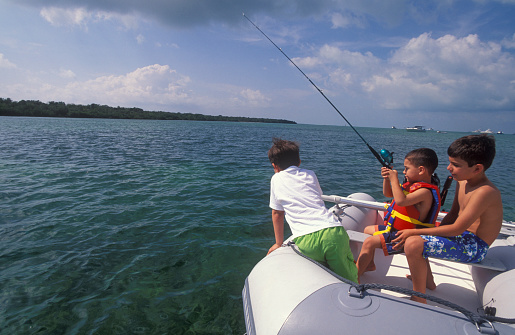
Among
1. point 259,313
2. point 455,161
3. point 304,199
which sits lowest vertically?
point 259,313

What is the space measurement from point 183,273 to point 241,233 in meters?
1.63

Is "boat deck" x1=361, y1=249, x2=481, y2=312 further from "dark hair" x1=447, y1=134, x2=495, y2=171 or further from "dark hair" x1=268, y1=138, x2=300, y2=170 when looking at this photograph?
"dark hair" x1=268, y1=138, x2=300, y2=170

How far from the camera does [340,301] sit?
1689 mm

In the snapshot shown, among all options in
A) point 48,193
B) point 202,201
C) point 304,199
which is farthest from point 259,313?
point 48,193

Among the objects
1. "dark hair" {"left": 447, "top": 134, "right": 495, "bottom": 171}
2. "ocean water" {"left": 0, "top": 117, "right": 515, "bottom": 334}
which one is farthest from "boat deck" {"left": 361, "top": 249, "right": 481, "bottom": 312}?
"ocean water" {"left": 0, "top": 117, "right": 515, "bottom": 334}

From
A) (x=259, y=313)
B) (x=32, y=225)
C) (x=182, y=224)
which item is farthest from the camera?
(x=182, y=224)

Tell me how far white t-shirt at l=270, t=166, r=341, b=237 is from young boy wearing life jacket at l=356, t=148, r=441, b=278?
597 mm

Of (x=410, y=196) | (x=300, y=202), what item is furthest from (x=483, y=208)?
(x=300, y=202)

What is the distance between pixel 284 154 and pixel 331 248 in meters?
0.95

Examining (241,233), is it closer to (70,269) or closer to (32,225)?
(70,269)

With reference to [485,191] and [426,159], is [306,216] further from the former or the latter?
[485,191]

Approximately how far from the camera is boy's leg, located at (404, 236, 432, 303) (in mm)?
2320

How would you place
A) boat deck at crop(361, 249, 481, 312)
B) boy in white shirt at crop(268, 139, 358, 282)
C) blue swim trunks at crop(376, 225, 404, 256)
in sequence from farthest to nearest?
boat deck at crop(361, 249, 481, 312) → blue swim trunks at crop(376, 225, 404, 256) → boy in white shirt at crop(268, 139, 358, 282)

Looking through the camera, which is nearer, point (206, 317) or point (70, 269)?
point (206, 317)
